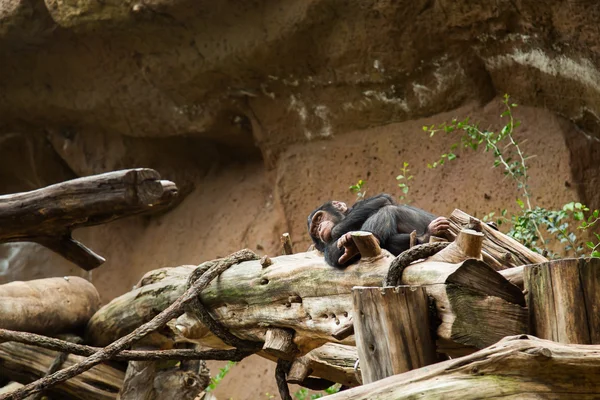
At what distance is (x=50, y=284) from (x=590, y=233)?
400cm

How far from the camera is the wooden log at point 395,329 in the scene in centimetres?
260

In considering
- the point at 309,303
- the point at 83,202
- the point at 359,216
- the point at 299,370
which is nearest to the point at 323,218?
the point at 359,216

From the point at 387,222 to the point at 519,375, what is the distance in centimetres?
209

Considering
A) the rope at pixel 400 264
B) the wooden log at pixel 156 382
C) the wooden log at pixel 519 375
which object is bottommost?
the wooden log at pixel 156 382

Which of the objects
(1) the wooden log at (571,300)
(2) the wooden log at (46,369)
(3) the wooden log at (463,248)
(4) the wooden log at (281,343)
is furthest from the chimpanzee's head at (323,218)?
(1) the wooden log at (571,300)

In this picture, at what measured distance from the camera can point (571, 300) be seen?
7.72 ft

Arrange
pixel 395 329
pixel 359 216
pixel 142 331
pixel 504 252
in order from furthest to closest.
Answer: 1. pixel 359 216
2. pixel 142 331
3. pixel 504 252
4. pixel 395 329

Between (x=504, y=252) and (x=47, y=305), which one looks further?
(x=47, y=305)

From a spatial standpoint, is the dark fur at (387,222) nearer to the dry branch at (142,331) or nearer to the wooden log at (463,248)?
the dry branch at (142,331)

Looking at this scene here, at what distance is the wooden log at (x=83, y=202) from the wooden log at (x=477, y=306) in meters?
1.81

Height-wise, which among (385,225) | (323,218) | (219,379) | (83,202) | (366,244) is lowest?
(219,379)

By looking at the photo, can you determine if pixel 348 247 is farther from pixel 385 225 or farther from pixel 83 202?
pixel 83 202

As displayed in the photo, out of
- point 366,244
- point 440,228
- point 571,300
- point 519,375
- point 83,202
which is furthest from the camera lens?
point 83,202

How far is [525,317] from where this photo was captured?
2566 millimetres
